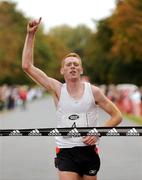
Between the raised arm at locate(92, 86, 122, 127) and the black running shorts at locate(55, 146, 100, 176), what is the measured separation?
0.30m

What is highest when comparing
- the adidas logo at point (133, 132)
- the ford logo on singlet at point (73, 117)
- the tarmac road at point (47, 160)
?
the ford logo on singlet at point (73, 117)

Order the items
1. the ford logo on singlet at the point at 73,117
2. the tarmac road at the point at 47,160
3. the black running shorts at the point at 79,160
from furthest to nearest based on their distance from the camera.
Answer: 1. the tarmac road at the point at 47,160
2. the ford logo on singlet at the point at 73,117
3. the black running shorts at the point at 79,160

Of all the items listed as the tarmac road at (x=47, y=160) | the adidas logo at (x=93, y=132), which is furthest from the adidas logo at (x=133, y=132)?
the tarmac road at (x=47, y=160)

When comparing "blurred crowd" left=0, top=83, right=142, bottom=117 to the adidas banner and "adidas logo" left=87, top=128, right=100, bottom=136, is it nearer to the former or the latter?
the adidas banner

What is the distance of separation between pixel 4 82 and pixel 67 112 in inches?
3781

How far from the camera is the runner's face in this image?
6328 millimetres

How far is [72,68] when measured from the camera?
6.32 m

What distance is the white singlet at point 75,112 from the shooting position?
6309mm

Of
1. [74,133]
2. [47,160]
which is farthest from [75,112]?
[47,160]

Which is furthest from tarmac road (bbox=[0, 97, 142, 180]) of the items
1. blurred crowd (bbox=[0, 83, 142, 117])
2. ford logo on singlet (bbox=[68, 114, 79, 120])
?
blurred crowd (bbox=[0, 83, 142, 117])

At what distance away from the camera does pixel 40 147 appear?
695 inches

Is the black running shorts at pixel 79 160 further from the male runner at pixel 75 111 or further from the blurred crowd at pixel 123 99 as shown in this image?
the blurred crowd at pixel 123 99

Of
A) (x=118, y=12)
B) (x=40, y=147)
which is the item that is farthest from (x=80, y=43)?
(x=40, y=147)

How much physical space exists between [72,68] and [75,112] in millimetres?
395
